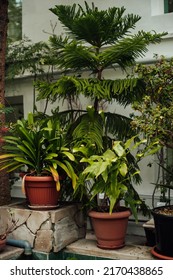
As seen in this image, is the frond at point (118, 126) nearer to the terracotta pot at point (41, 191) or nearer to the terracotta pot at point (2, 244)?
the terracotta pot at point (41, 191)

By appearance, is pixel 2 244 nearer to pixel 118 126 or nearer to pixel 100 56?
pixel 118 126

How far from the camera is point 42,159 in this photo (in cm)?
406

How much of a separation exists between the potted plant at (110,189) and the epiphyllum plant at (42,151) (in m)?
0.28

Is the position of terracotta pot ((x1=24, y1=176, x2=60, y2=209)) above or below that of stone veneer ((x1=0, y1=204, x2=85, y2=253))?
above

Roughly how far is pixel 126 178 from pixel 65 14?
215 centimetres

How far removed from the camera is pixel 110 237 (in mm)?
3863

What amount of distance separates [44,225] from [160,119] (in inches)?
65.8

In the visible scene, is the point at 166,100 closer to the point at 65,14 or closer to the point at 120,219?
the point at 120,219

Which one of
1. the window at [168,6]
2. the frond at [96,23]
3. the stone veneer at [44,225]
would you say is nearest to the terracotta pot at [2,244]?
the stone veneer at [44,225]

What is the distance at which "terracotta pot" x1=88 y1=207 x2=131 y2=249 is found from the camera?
3.79 metres

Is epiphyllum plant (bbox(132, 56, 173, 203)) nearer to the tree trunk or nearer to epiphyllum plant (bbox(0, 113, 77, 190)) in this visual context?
epiphyllum plant (bbox(0, 113, 77, 190))

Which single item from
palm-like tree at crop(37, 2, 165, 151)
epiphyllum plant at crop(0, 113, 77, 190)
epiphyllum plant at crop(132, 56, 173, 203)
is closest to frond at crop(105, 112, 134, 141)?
palm-like tree at crop(37, 2, 165, 151)

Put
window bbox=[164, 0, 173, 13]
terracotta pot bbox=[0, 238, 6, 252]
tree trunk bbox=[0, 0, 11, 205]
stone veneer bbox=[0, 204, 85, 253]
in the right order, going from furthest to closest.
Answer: window bbox=[164, 0, 173, 13] → tree trunk bbox=[0, 0, 11, 205] → stone veneer bbox=[0, 204, 85, 253] → terracotta pot bbox=[0, 238, 6, 252]
